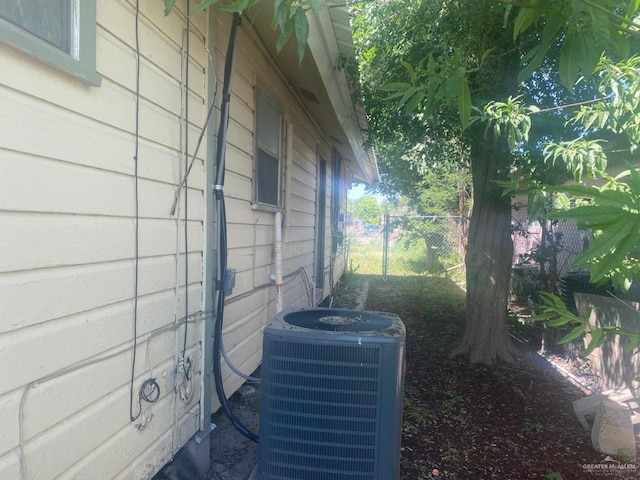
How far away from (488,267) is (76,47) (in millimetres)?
Answer: 4595

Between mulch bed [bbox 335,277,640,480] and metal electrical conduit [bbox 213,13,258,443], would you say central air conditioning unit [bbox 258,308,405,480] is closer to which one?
metal electrical conduit [bbox 213,13,258,443]

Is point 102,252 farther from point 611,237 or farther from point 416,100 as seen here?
point 611,237

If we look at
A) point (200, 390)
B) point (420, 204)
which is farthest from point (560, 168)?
point (420, 204)

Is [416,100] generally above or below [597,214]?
above

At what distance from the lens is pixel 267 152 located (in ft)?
13.5

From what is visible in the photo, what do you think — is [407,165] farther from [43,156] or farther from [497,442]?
[43,156]

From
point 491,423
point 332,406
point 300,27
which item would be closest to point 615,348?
point 491,423

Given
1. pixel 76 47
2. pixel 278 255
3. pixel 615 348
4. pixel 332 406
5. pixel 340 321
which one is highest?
pixel 76 47

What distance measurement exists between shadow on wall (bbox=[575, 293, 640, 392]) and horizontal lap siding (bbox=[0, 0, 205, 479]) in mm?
3551

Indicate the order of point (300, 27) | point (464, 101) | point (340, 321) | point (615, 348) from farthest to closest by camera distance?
point (615, 348) → point (340, 321) → point (464, 101) → point (300, 27)

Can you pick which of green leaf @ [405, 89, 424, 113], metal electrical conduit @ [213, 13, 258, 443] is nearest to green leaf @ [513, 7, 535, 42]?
green leaf @ [405, 89, 424, 113]

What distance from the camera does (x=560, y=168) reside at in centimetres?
400

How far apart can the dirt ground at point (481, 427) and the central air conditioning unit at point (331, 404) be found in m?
0.83

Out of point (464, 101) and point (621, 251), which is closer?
point (621, 251)
